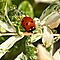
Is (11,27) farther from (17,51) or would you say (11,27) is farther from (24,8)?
(24,8)

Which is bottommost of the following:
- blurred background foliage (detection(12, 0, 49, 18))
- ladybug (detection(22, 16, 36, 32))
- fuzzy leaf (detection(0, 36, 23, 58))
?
fuzzy leaf (detection(0, 36, 23, 58))

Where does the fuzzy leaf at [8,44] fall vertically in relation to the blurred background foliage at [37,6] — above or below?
below

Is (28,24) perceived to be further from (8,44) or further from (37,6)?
(37,6)

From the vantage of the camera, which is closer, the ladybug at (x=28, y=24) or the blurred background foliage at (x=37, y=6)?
the ladybug at (x=28, y=24)

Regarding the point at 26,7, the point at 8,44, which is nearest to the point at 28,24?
the point at 8,44

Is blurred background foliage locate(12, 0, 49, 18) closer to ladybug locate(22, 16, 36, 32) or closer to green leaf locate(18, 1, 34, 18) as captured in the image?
green leaf locate(18, 1, 34, 18)

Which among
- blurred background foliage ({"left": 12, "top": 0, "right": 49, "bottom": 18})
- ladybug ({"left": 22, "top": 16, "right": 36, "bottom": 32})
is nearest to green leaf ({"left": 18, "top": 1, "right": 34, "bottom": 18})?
blurred background foliage ({"left": 12, "top": 0, "right": 49, "bottom": 18})

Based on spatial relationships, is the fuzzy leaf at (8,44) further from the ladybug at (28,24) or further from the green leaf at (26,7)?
the green leaf at (26,7)

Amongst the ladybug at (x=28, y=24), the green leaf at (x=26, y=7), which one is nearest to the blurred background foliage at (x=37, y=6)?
the green leaf at (x=26, y=7)

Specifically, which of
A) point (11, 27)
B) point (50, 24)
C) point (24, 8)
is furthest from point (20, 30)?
point (24, 8)
